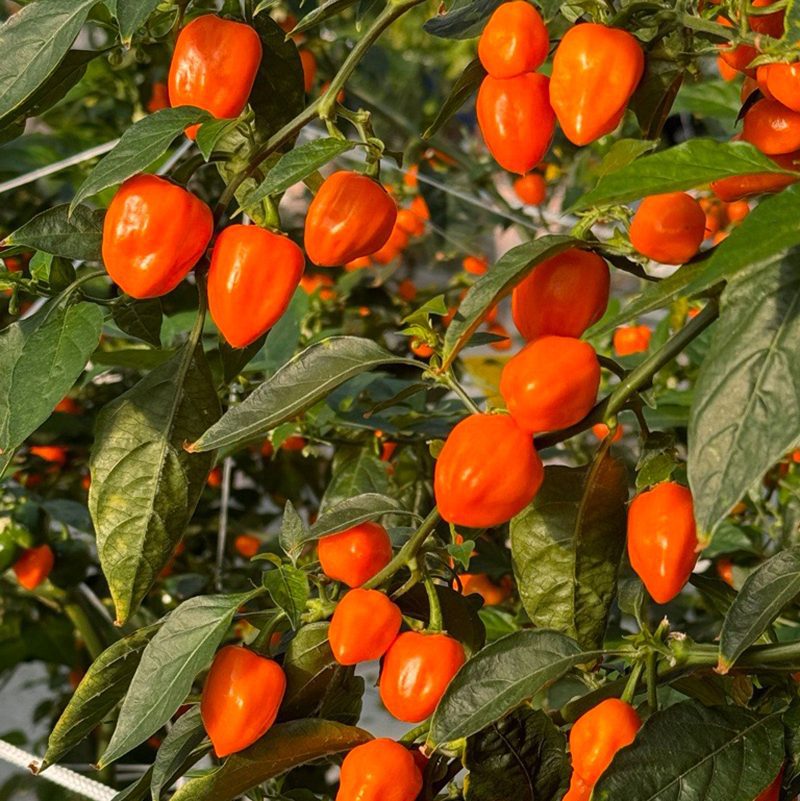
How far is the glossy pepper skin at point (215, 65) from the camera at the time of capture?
1.63 feet

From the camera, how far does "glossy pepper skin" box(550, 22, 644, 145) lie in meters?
0.45

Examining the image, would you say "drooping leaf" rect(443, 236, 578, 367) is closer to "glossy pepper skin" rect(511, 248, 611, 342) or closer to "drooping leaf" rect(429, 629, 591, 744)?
"glossy pepper skin" rect(511, 248, 611, 342)

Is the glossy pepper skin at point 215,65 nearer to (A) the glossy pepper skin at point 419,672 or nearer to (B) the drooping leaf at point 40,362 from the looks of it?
(B) the drooping leaf at point 40,362

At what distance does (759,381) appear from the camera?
38cm

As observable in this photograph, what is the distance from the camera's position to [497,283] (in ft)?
1.40

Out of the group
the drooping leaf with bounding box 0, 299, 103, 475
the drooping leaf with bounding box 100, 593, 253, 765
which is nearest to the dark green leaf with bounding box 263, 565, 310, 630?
the drooping leaf with bounding box 100, 593, 253, 765

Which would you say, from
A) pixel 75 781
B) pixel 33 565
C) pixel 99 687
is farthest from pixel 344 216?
pixel 33 565

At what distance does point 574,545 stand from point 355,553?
10 cm

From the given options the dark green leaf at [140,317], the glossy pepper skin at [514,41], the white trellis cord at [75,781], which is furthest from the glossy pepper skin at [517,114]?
the white trellis cord at [75,781]

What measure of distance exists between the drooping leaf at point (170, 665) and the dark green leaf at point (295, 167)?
0.59ft

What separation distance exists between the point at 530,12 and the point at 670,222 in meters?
0.10

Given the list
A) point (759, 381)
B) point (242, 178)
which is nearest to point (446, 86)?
point (242, 178)

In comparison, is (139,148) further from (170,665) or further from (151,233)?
(170,665)

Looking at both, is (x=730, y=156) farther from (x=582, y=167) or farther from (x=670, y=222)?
(x=582, y=167)
